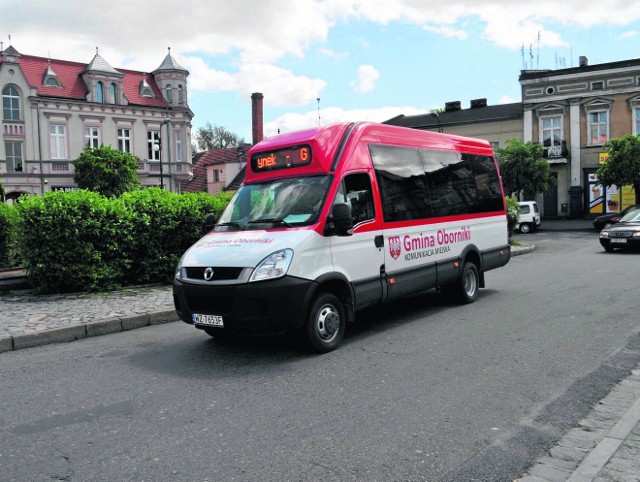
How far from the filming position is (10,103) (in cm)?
4272

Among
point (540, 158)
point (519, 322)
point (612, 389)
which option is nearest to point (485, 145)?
point (519, 322)

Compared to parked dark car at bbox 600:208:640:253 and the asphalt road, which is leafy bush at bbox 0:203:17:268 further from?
parked dark car at bbox 600:208:640:253

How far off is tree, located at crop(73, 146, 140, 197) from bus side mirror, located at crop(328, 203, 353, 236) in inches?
1363

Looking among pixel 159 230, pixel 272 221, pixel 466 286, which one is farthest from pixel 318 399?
pixel 159 230

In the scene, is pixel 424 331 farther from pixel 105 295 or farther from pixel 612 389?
pixel 105 295

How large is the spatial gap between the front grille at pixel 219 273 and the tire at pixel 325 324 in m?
0.95

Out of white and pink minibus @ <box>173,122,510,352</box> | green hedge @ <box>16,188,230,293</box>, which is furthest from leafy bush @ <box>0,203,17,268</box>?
white and pink minibus @ <box>173,122,510,352</box>

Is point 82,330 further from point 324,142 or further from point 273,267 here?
point 324,142

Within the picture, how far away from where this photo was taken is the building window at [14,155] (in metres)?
42.7

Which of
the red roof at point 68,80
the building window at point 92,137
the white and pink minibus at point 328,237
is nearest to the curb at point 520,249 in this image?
the white and pink minibus at point 328,237

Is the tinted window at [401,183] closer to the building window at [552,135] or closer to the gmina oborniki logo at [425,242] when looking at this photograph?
the gmina oborniki logo at [425,242]

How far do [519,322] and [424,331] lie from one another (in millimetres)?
1448

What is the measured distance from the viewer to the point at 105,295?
34.6ft

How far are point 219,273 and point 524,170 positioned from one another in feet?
106
